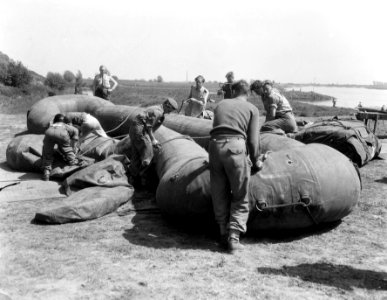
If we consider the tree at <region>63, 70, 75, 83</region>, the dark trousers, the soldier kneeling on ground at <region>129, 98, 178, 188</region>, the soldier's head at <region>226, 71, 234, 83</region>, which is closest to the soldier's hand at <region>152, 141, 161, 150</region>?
the soldier kneeling on ground at <region>129, 98, 178, 188</region>

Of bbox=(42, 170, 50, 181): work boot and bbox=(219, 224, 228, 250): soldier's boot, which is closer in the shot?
bbox=(219, 224, 228, 250): soldier's boot

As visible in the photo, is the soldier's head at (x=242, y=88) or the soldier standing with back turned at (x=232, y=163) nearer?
the soldier standing with back turned at (x=232, y=163)

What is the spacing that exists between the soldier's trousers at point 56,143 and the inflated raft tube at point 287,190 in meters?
3.15

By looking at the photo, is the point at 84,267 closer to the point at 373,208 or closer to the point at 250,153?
the point at 250,153

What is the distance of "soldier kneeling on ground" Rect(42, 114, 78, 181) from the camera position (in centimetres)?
840

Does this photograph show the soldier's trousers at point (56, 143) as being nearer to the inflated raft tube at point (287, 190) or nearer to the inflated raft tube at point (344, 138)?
the inflated raft tube at point (287, 190)

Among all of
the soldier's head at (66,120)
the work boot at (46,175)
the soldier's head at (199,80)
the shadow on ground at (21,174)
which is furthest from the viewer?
the soldier's head at (199,80)

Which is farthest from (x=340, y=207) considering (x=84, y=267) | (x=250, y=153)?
(x=84, y=267)

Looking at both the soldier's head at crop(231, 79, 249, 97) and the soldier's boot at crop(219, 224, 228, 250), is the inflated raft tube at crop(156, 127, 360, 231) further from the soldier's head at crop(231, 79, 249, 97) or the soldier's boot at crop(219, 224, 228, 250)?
the soldier's head at crop(231, 79, 249, 97)

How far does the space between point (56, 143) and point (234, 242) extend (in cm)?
467

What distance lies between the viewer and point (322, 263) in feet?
16.3

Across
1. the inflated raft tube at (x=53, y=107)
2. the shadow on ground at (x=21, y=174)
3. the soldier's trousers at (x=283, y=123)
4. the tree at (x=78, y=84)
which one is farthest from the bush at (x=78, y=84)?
the soldier's trousers at (x=283, y=123)

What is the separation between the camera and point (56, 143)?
8.56 metres

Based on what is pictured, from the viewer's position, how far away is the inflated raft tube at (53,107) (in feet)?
40.1
